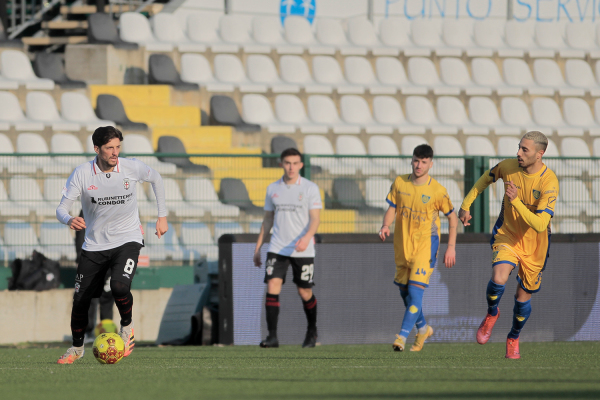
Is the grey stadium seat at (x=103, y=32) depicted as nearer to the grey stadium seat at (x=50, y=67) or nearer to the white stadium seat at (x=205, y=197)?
the grey stadium seat at (x=50, y=67)

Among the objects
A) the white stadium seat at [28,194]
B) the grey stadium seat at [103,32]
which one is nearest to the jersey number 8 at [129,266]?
the white stadium seat at [28,194]

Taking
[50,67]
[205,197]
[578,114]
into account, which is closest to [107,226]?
[205,197]

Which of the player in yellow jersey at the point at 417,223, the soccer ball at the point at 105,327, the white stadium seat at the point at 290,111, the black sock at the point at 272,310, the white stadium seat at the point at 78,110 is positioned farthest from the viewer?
the white stadium seat at the point at 290,111

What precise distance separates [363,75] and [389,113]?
128cm

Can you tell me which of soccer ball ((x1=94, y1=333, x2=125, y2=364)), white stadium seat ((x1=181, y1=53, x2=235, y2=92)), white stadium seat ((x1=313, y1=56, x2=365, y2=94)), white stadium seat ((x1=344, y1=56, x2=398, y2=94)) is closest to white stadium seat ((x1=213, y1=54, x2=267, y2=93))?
white stadium seat ((x1=181, y1=53, x2=235, y2=92))

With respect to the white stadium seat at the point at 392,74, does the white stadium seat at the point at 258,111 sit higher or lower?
lower

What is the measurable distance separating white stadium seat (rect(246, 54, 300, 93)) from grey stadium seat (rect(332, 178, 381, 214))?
7.08 meters

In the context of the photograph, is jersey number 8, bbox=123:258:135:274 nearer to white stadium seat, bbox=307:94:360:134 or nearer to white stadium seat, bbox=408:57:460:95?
white stadium seat, bbox=307:94:360:134

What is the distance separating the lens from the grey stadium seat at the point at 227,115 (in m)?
17.1

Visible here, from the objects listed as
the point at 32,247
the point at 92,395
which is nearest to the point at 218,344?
the point at 32,247

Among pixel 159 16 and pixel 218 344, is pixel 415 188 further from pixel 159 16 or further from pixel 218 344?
pixel 159 16

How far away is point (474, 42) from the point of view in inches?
841

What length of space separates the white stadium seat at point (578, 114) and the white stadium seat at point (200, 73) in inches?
308

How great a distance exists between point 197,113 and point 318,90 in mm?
2813
